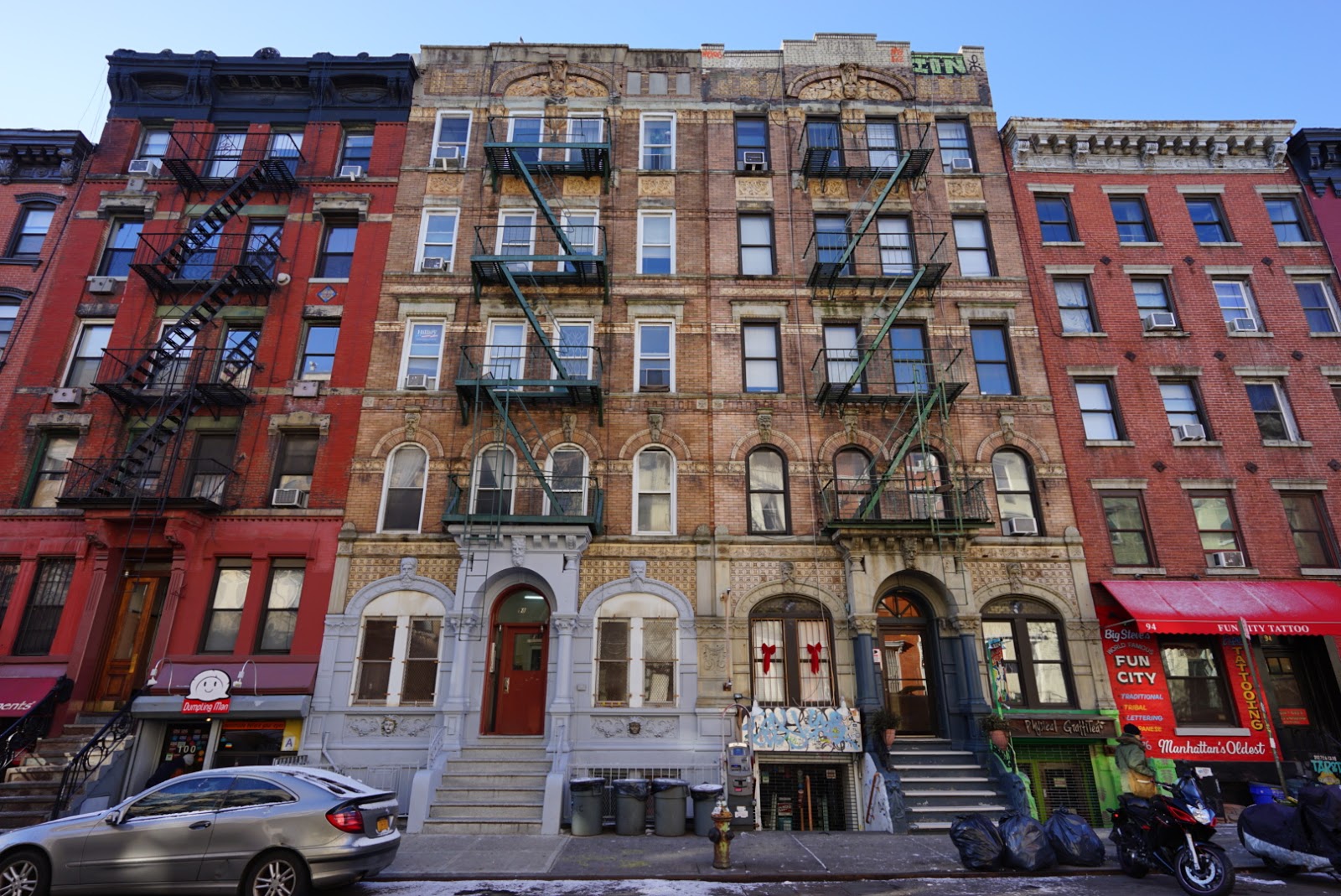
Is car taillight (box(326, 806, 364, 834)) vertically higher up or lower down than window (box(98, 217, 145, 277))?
lower down

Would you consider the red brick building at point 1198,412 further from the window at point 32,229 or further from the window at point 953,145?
the window at point 32,229

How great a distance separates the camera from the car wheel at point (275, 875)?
328 inches

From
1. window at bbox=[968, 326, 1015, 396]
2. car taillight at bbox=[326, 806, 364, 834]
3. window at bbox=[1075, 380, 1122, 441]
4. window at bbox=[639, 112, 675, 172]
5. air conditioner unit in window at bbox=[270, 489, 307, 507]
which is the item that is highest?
window at bbox=[639, 112, 675, 172]

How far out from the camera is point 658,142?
68.8ft

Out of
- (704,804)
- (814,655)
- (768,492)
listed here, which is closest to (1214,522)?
(814,655)

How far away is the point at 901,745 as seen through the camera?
15164mm

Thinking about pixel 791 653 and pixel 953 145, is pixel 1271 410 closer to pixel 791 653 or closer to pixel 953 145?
pixel 953 145

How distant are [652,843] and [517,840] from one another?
232 centimetres

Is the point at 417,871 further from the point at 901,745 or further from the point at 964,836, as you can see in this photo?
the point at 901,745

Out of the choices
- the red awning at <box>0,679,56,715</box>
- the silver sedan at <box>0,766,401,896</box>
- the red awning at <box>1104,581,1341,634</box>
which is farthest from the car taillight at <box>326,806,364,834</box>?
the red awning at <box>1104,581,1341,634</box>

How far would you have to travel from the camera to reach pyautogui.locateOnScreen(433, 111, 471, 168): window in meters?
20.6

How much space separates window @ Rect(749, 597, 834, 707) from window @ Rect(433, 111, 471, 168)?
15.1m

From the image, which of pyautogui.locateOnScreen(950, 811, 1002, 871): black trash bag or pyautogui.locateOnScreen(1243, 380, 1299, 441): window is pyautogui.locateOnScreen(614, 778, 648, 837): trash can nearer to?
pyautogui.locateOnScreen(950, 811, 1002, 871): black trash bag

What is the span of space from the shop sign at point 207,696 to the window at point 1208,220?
27282mm
